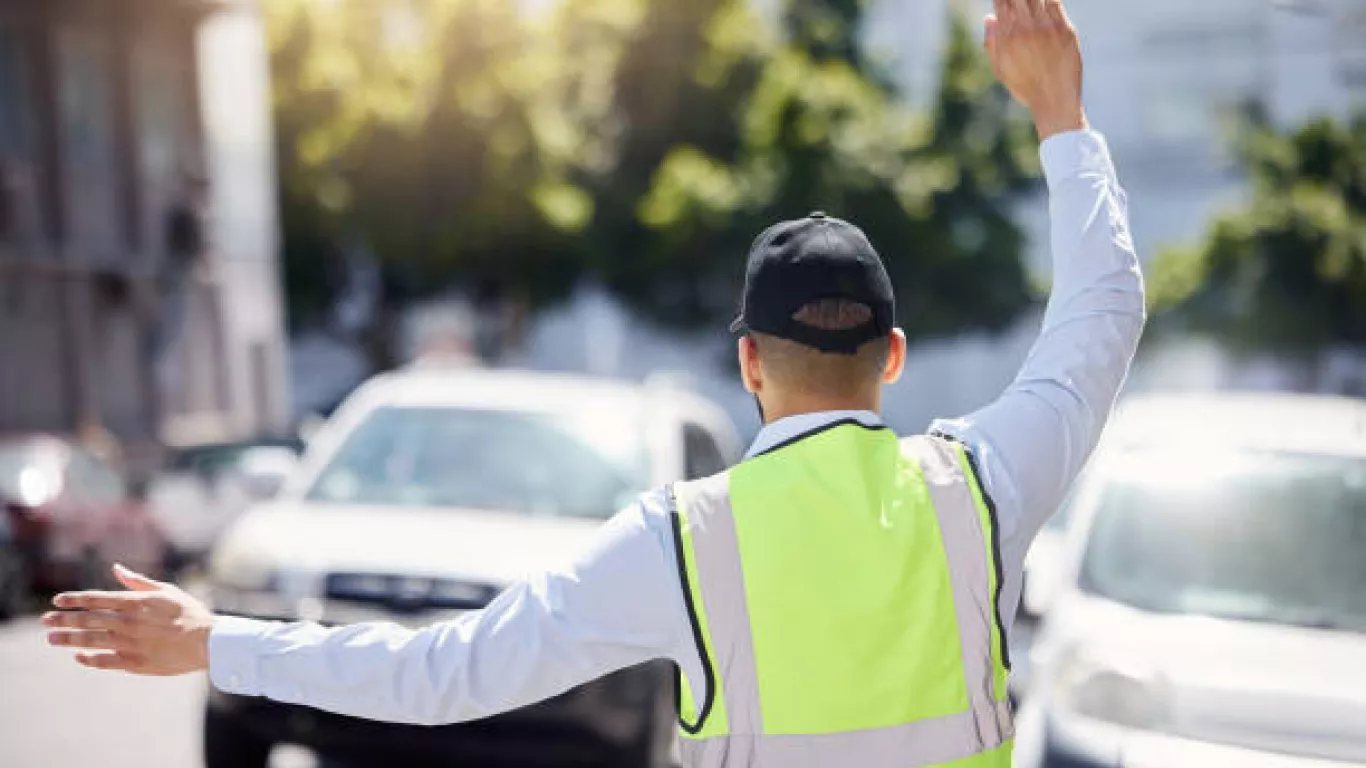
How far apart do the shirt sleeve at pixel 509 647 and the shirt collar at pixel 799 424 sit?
20cm

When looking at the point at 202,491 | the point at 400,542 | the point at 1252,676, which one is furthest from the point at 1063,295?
the point at 202,491

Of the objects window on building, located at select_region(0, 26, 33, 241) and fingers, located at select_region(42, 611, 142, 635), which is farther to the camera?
window on building, located at select_region(0, 26, 33, 241)

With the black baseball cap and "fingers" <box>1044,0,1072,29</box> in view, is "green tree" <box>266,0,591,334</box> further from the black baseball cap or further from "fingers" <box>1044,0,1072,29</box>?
the black baseball cap

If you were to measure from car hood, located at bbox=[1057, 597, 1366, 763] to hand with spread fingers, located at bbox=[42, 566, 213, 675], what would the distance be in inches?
110

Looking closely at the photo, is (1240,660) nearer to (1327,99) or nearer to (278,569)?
(278,569)

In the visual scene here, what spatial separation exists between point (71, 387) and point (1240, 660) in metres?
22.0

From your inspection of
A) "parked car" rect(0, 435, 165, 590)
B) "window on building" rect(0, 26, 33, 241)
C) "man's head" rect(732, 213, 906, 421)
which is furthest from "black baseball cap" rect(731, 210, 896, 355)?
"window on building" rect(0, 26, 33, 241)

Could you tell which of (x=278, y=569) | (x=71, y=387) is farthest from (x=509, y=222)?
(x=278, y=569)

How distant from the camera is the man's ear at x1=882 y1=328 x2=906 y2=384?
92.0 inches

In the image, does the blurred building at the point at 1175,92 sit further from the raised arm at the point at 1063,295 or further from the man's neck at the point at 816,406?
the man's neck at the point at 816,406

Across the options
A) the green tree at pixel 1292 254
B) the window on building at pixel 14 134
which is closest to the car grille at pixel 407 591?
the window on building at pixel 14 134

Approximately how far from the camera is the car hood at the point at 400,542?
239 inches

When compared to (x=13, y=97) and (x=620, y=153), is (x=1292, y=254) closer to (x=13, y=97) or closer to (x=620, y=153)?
(x=620, y=153)

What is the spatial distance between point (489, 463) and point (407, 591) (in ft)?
3.95
